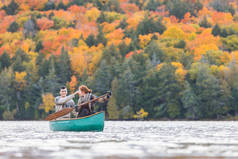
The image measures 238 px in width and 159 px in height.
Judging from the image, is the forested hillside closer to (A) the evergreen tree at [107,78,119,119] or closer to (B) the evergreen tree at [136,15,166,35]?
(A) the evergreen tree at [107,78,119,119]

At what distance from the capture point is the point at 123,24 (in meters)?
195

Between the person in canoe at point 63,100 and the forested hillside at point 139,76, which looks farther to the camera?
the forested hillside at point 139,76

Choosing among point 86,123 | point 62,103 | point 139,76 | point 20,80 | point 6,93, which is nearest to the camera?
point 86,123

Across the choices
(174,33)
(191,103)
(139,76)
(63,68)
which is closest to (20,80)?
(63,68)

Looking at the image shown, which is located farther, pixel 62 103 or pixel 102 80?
pixel 102 80

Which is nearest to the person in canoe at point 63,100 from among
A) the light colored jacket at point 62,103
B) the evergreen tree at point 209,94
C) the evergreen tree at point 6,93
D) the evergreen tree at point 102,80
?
the light colored jacket at point 62,103

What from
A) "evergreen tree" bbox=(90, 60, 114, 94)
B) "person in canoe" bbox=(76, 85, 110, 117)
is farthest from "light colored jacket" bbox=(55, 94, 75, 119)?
"evergreen tree" bbox=(90, 60, 114, 94)

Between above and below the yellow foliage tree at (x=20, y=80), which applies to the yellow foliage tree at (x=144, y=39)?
above

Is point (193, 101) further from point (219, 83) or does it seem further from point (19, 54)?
point (19, 54)

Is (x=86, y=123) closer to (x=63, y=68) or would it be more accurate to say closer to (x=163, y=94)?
(x=163, y=94)

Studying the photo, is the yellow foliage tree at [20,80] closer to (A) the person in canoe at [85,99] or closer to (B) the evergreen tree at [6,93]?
(B) the evergreen tree at [6,93]

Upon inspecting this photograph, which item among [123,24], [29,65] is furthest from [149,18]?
[29,65]

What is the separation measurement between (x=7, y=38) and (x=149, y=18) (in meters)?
48.7

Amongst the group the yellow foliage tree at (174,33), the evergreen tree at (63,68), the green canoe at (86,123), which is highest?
the yellow foliage tree at (174,33)
